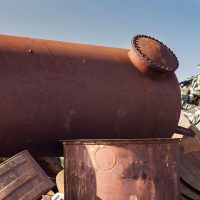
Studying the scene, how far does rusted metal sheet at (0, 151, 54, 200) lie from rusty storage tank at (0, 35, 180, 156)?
1.43 ft

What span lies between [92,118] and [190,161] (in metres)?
2.13

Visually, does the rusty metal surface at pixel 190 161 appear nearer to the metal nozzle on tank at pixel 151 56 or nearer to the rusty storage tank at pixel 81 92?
the rusty storage tank at pixel 81 92

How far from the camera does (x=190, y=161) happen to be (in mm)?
5355

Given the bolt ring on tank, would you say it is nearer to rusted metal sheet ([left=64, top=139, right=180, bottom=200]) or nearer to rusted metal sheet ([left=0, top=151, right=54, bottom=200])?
rusted metal sheet ([left=64, top=139, right=180, bottom=200])

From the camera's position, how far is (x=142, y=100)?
13.8 feet

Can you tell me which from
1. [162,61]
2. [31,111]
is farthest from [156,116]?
[31,111]

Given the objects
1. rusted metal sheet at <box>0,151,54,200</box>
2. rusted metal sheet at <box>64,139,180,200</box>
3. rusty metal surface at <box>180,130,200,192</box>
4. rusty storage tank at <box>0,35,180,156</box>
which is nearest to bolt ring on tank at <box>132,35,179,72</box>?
rusty storage tank at <box>0,35,180,156</box>

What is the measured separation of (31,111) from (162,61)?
169 cm

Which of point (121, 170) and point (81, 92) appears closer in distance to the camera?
point (121, 170)

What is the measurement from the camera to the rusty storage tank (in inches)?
136

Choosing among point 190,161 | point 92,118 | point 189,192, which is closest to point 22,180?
point 92,118

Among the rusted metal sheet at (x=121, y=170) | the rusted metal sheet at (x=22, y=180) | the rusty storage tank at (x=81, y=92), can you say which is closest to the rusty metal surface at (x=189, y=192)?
the rusty storage tank at (x=81, y=92)

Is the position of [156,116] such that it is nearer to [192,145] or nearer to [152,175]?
[152,175]

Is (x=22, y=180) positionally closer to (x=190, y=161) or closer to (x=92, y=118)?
(x=92, y=118)
